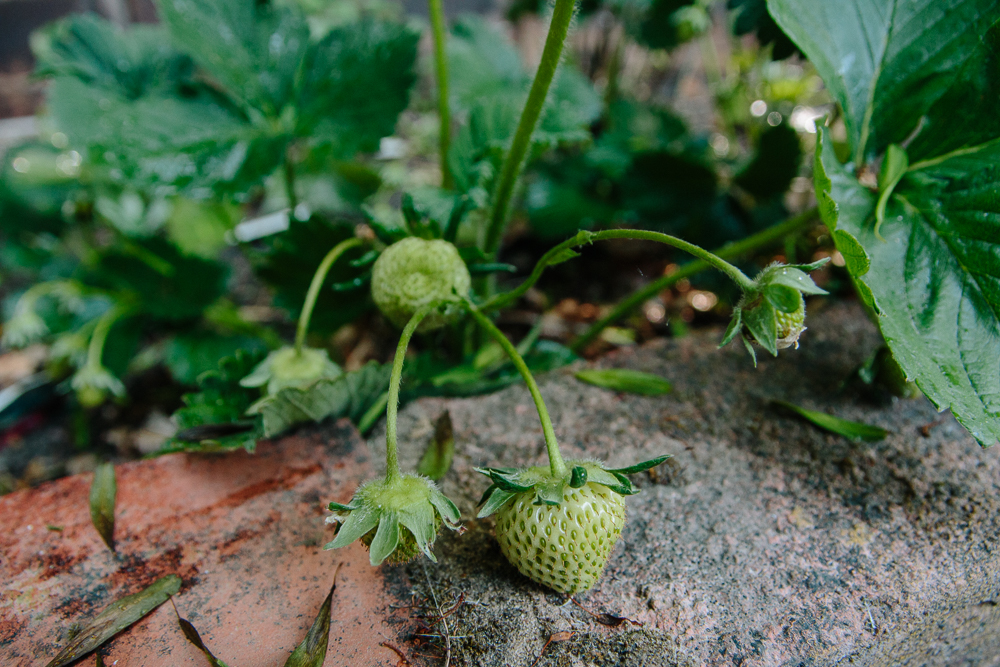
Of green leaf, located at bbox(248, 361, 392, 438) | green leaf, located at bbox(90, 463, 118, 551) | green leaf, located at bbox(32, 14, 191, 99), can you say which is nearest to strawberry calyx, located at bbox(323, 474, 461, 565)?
green leaf, located at bbox(248, 361, 392, 438)

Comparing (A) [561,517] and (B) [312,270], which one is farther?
(B) [312,270]

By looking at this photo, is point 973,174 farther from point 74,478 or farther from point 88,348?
point 88,348

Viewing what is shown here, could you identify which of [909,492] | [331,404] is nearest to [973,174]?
[909,492]

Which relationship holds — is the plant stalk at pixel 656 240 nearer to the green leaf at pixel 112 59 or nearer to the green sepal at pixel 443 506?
the green sepal at pixel 443 506

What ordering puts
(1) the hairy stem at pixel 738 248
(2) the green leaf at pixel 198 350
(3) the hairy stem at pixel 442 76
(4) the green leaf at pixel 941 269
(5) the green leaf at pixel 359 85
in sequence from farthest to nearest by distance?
(2) the green leaf at pixel 198 350 < (5) the green leaf at pixel 359 85 < (3) the hairy stem at pixel 442 76 < (1) the hairy stem at pixel 738 248 < (4) the green leaf at pixel 941 269

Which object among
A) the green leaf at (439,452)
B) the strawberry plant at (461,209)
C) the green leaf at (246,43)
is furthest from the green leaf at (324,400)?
the green leaf at (246,43)

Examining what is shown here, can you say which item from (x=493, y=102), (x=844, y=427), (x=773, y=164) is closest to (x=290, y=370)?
(x=493, y=102)

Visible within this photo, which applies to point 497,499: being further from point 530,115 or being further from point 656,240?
point 530,115

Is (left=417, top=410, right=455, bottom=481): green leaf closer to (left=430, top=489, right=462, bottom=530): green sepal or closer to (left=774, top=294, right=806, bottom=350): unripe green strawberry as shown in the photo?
(left=430, top=489, right=462, bottom=530): green sepal
